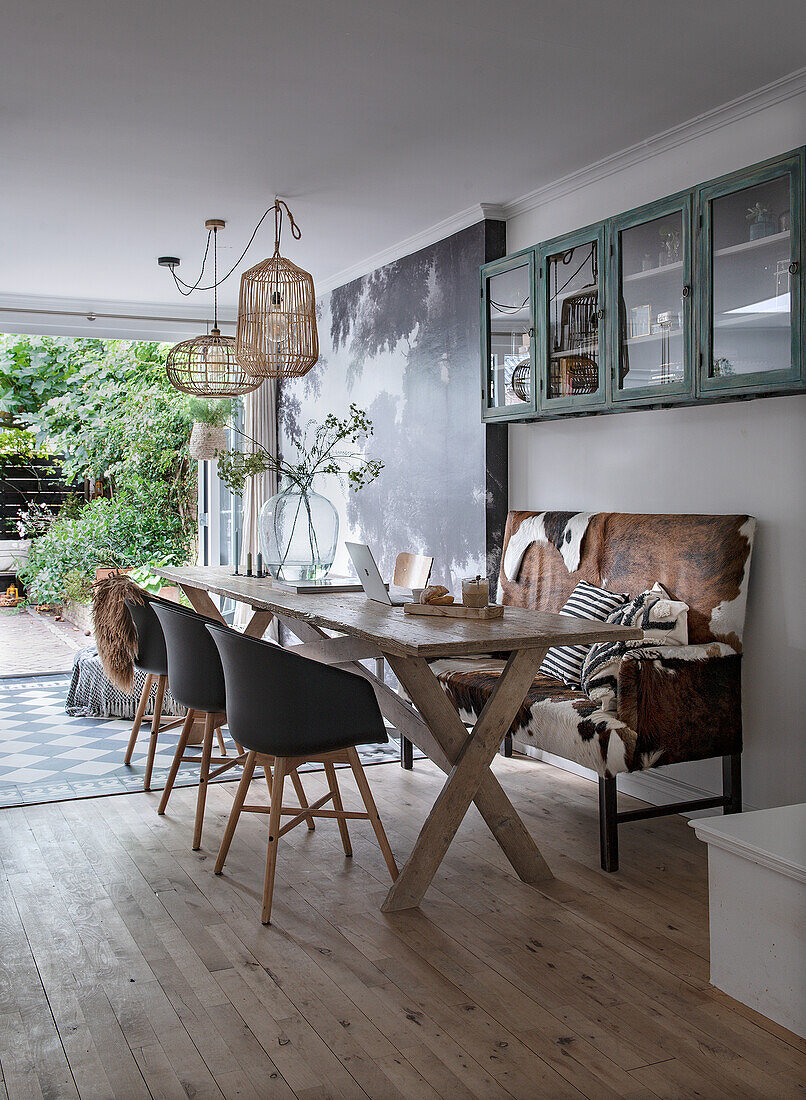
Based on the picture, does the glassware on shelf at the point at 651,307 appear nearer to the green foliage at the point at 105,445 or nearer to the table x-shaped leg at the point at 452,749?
the table x-shaped leg at the point at 452,749

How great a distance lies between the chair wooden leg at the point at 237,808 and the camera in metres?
3.02

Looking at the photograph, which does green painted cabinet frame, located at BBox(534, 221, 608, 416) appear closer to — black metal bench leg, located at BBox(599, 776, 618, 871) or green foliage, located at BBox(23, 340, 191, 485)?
black metal bench leg, located at BBox(599, 776, 618, 871)

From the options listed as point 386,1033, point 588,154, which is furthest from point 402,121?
point 386,1033

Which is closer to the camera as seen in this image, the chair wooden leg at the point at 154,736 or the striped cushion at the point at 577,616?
the striped cushion at the point at 577,616

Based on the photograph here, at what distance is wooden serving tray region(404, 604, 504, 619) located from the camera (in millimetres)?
3154

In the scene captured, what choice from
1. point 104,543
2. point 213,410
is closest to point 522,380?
point 213,410

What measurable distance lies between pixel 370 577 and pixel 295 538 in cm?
82

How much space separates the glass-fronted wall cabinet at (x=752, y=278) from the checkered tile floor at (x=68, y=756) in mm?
2327

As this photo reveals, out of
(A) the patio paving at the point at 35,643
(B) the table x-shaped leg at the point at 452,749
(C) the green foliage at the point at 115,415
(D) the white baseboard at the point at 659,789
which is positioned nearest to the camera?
(B) the table x-shaped leg at the point at 452,749

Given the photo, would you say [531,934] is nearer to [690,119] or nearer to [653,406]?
[653,406]

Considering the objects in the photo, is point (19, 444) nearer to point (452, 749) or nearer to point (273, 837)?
point (273, 837)

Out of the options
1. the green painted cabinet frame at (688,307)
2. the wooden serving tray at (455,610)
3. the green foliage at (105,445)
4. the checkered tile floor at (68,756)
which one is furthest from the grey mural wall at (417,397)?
the green foliage at (105,445)

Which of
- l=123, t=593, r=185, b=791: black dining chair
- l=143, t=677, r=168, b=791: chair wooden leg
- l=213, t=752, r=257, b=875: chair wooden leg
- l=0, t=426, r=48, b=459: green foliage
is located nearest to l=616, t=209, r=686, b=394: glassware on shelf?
l=213, t=752, r=257, b=875: chair wooden leg

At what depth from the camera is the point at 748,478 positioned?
3498mm
